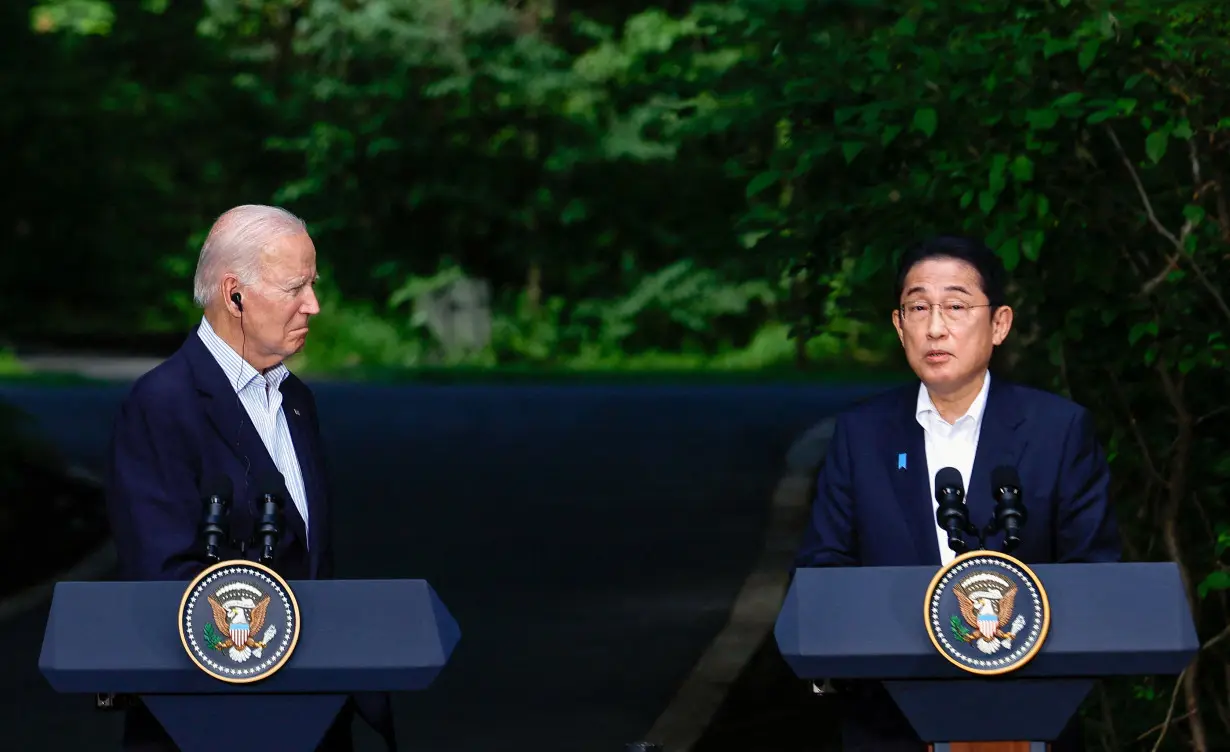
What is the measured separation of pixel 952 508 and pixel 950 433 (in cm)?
63

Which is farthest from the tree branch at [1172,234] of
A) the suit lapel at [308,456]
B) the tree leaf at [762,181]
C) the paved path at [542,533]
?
the suit lapel at [308,456]

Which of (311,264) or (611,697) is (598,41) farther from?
(311,264)

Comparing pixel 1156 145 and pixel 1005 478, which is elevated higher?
pixel 1156 145

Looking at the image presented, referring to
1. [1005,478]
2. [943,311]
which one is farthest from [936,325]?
[1005,478]

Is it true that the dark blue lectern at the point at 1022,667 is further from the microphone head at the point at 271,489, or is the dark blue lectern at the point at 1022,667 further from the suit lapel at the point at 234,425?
the suit lapel at the point at 234,425

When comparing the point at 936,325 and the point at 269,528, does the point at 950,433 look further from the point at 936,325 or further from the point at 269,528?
the point at 269,528

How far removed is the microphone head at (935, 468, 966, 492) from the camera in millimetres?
4078

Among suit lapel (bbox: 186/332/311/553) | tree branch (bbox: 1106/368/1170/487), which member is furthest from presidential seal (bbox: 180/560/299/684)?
tree branch (bbox: 1106/368/1170/487)

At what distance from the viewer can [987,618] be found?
385 centimetres

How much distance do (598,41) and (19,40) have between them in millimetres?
10115

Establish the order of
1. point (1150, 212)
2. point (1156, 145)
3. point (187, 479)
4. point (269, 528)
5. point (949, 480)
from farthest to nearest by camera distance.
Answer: point (1150, 212)
point (1156, 145)
point (187, 479)
point (949, 480)
point (269, 528)

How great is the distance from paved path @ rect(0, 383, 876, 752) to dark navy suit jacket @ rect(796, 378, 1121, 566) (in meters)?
4.95

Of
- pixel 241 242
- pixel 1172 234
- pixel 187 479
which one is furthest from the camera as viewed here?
pixel 1172 234

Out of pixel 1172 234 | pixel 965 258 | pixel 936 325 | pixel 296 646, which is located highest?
pixel 1172 234
